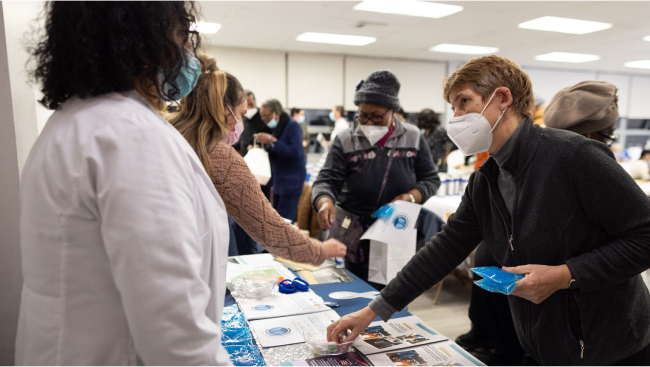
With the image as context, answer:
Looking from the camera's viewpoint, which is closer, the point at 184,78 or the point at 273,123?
the point at 184,78

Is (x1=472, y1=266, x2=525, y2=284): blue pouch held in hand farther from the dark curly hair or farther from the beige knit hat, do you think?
the beige knit hat

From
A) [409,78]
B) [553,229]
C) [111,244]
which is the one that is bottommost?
[553,229]

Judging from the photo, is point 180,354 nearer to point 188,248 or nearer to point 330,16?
point 188,248

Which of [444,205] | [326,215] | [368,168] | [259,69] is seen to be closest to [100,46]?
[326,215]

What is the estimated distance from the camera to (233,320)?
4.29ft

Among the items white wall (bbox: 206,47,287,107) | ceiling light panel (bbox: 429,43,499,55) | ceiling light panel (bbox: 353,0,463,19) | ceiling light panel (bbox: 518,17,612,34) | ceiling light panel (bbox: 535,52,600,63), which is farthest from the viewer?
ceiling light panel (bbox: 535,52,600,63)

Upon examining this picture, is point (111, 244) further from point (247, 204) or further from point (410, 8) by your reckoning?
point (410, 8)

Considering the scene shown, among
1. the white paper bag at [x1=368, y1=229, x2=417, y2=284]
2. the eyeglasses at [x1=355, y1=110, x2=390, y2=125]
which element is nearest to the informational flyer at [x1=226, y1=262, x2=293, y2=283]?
the white paper bag at [x1=368, y1=229, x2=417, y2=284]

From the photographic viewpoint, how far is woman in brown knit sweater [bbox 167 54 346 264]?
1225 mm

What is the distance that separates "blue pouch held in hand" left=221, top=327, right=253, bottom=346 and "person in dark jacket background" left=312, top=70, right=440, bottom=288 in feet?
3.00

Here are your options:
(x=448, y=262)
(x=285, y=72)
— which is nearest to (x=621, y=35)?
(x=285, y=72)

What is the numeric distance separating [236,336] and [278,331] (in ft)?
0.39

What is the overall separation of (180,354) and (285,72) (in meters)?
8.12

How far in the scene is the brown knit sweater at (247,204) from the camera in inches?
48.0
